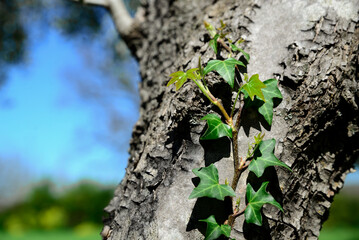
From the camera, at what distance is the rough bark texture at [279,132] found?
40.7 inches

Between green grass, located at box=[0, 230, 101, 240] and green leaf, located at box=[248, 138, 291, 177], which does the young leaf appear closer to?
green leaf, located at box=[248, 138, 291, 177]

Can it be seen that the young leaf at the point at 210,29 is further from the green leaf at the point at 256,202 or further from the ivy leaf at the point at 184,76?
the green leaf at the point at 256,202

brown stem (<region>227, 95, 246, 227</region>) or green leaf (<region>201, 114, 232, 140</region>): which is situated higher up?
green leaf (<region>201, 114, 232, 140</region>)

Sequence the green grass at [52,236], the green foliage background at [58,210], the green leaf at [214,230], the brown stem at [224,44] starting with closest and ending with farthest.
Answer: the green leaf at [214,230] < the brown stem at [224,44] < the green grass at [52,236] < the green foliage background at [58,210]

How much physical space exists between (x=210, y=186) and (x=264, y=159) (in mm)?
190

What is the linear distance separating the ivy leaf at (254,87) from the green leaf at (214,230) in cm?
39

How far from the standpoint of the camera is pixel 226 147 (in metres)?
1.04

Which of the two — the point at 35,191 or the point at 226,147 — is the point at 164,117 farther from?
the point at 35,191

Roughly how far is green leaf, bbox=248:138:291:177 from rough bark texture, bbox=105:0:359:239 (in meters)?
0.05

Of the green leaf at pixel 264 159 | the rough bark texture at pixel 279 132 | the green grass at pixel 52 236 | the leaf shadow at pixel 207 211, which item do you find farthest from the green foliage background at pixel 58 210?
the green leaf at pixel 264 159

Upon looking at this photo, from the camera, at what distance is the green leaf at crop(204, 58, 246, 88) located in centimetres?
103

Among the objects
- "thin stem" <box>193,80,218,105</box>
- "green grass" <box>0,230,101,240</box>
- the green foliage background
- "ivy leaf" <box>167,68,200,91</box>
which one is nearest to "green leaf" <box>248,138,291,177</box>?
"thin stem" <box>193,80,218,105</box>

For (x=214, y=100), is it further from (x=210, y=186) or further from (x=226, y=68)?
(x=210, y=186)

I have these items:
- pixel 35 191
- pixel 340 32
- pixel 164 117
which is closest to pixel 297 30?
pixel 340 32
